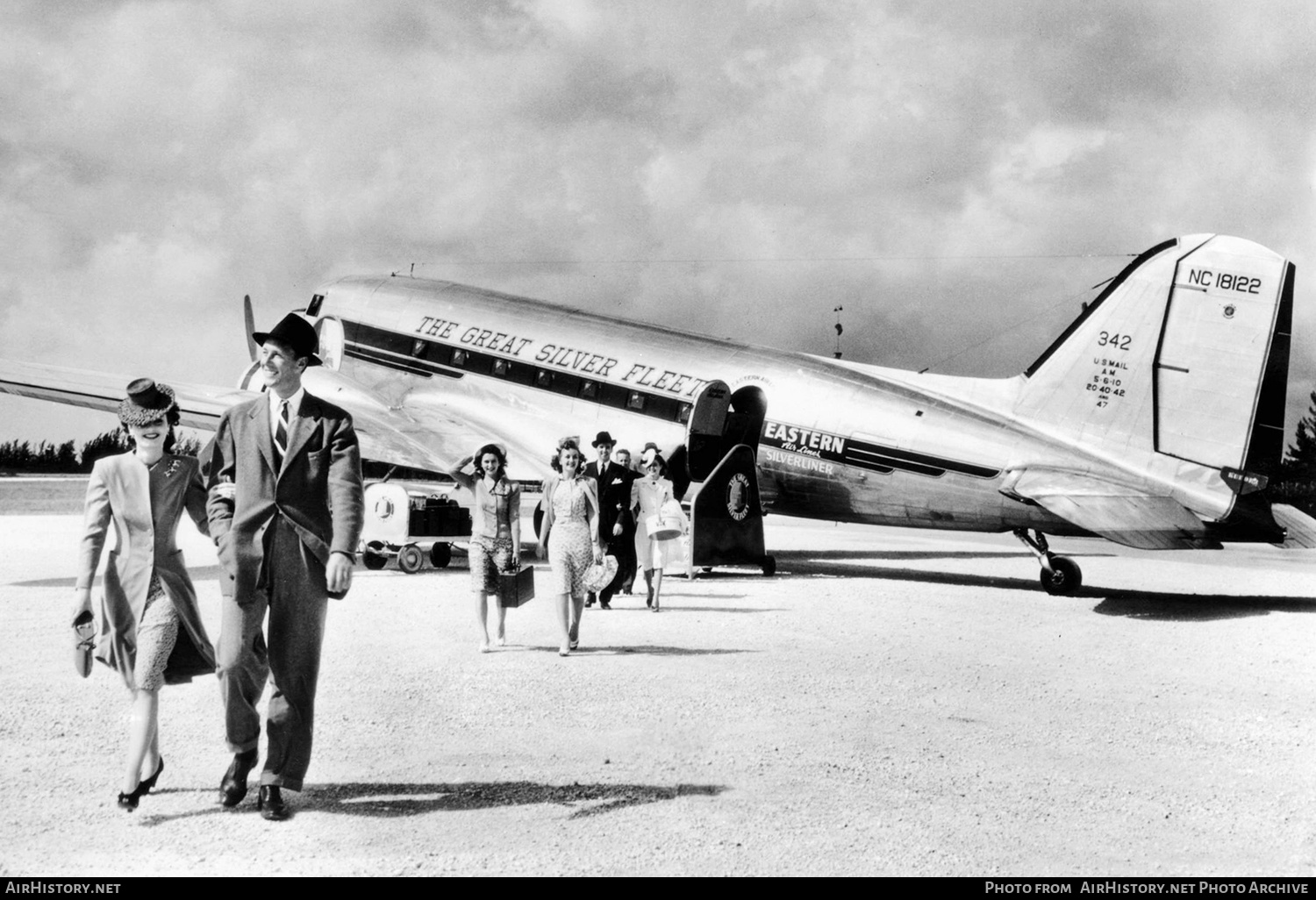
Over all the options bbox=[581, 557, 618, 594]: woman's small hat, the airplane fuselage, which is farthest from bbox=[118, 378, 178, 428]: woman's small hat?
the airplane fuselage

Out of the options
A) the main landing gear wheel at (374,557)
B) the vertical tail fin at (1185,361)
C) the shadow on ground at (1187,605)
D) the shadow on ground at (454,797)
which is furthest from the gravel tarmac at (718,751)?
the main landing gear wheel at (374,557)

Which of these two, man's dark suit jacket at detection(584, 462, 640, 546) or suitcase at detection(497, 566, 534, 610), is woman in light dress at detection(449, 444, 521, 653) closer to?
suitcase at detection(497, 566, 534, 610)

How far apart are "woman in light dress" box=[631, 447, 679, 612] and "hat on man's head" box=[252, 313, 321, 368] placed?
287 inches

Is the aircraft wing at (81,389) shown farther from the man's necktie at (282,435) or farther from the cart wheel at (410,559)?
the man's necktie at (282,435)

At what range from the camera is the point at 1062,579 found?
14219 mm

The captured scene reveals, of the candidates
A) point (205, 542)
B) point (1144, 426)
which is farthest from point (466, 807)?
point (205, 542)

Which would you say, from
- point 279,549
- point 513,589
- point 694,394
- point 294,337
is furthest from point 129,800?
point 694,394

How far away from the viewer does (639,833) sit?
4734mm

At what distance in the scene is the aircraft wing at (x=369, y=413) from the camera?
13.9 m

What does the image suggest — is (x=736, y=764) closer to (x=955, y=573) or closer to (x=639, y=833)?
(x=639, y=833)

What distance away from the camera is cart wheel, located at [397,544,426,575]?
14781 mm

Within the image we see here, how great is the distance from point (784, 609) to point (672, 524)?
1.66m
